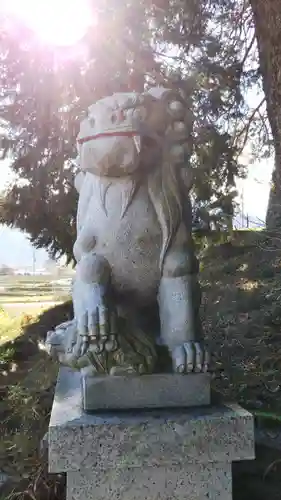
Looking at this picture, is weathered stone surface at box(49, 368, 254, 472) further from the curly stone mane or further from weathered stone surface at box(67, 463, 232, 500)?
the curly stone mane

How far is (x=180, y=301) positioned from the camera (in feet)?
4.92

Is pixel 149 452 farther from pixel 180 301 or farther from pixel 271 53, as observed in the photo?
pixel 271 53

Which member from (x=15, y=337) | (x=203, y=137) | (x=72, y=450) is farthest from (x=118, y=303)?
(x=15, y=337)

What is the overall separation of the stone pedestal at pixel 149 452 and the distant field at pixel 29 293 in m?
4.66

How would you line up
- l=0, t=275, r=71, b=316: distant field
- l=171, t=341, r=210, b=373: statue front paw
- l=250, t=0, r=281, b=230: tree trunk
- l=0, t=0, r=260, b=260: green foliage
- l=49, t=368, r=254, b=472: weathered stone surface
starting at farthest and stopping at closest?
l=0, t=275, r=71, b=316: distant field, l=250, t=0, r=281, b=230: tree trunk, l=0, t=0, r=260, b=260: green foliage, l=171, t=341, r=210, b=373: statue front paw, l=49, t=368, r=254, b=472: weathered stone surface

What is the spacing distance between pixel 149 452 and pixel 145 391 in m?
0.17

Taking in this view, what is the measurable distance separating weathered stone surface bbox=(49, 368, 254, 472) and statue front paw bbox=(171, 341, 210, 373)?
12 centimetres

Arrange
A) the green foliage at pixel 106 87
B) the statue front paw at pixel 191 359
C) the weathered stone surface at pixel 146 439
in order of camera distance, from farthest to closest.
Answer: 1. the green foliage at pixel 106 87
2. the statue front paw at pixel 191 359
3. the weathered stone surface at pixel 146 439

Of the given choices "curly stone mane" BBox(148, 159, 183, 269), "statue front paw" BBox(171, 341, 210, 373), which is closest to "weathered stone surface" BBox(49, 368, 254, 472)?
"statue front paw" BBox(171, 341, 210, 373)

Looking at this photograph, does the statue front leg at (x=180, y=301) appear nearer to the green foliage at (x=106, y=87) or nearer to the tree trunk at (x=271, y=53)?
the green foliage at (x=106, y=87)

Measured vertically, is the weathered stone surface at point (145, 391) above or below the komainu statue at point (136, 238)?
below

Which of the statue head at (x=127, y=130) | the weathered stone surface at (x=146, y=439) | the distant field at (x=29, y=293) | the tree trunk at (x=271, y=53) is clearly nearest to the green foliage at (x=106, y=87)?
the tree trunk at (x=271, y=53)

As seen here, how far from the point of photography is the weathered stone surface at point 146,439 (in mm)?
1328

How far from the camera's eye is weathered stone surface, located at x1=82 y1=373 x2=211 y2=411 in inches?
57.0
